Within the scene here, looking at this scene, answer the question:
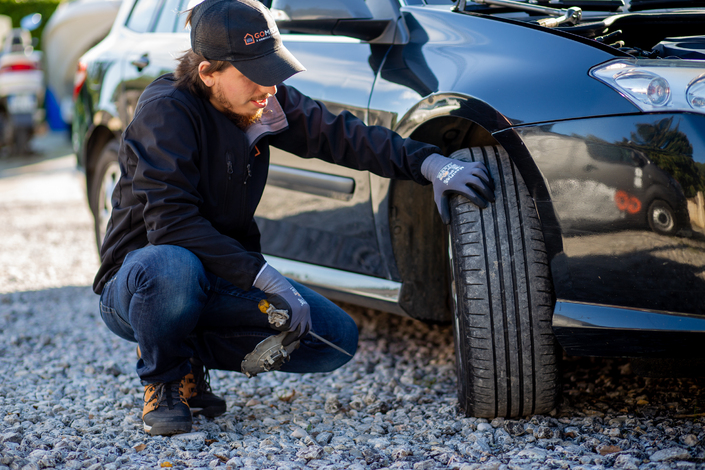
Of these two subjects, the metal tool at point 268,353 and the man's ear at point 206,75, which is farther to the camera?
the metal tool at point 268,353

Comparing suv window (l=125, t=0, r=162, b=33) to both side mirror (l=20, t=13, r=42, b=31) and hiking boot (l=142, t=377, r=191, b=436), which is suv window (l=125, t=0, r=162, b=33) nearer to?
hiking boot (l=142, t=377, r=191, b=436)

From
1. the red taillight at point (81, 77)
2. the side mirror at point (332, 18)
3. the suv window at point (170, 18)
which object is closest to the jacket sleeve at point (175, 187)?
the side mirror at point (332, 18)

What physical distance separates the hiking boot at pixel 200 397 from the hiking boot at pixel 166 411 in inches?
4.3

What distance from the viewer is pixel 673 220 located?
170 centimetres

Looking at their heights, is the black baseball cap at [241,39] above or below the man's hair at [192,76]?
above

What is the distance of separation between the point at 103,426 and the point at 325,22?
1.55 metres

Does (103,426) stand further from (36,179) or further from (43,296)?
(36,179)

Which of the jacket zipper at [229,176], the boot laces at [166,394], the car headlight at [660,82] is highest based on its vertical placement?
the car headlight at [660,82]

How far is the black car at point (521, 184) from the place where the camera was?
1.73 meters

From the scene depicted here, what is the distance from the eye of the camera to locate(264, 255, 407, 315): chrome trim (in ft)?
8.30

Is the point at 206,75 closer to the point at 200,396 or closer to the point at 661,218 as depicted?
the point at 200,396

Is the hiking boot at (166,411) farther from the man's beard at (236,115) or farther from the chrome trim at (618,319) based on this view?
the chrome trim at (618,319)

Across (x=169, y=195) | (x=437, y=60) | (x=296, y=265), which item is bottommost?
(x=296, y=265)

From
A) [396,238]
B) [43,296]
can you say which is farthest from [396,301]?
[43,296]
